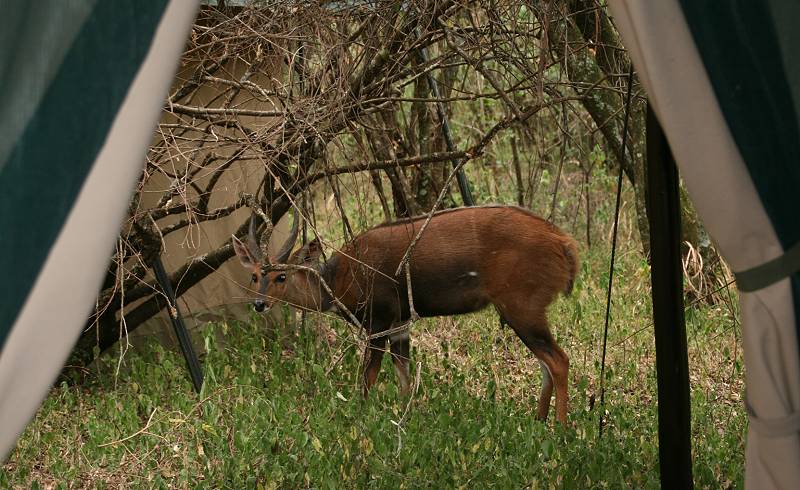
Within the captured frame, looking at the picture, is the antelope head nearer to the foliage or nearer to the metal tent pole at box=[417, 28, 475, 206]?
the foliage

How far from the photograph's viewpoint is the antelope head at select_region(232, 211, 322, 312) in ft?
21.8

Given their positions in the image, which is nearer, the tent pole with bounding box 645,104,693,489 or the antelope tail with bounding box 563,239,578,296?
the tent pole with bounding box 645,104,693,489

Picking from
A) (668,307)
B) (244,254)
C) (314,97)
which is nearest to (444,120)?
(244,254)

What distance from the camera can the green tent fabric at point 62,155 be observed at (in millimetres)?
2293

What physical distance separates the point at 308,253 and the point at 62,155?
14.3 feet

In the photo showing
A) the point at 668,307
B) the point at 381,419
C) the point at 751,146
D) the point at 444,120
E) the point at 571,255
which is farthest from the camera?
the point at 444,120

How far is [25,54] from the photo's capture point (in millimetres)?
2371

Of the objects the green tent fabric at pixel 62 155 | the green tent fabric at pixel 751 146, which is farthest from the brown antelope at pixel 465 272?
the green tent fabric at pixel 62 155

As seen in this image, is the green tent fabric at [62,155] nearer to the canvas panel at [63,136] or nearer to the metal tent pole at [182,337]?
the canvas panel at [63,136]

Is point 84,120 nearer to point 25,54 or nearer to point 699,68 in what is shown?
point 25,54

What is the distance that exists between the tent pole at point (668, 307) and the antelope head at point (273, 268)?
284 cm

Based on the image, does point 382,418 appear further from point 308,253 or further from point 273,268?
point 308,253

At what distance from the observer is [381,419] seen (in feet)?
19.3

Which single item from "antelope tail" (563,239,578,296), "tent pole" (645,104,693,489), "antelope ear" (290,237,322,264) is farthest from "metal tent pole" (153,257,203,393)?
"tent pole" (645,104,693,489)
